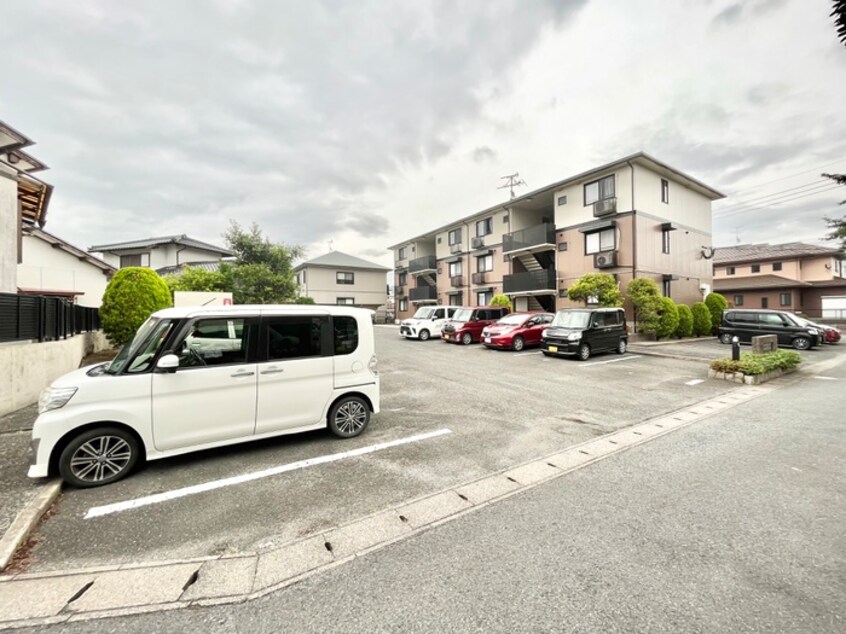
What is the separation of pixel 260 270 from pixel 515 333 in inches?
569

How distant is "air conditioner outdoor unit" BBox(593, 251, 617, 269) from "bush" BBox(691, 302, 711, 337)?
5.18 metres

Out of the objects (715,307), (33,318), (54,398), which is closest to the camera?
(54,398)

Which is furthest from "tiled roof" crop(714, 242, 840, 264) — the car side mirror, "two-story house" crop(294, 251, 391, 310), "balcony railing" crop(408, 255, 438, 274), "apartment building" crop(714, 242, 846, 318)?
the car side mirror

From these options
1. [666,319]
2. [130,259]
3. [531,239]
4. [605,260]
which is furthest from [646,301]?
[130,259]

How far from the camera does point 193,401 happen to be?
3.84m

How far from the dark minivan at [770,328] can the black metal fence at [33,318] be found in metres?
22.7

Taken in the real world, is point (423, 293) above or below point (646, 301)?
above

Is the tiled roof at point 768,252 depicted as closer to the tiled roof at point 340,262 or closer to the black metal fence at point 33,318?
the tiled roof at point 340,262

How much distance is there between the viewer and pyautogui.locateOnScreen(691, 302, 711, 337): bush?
62.6 feet

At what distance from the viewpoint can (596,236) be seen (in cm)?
1995

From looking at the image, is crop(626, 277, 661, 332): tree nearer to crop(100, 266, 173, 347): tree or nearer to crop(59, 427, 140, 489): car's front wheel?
crop(59, 427, 140, 489): car's front wheel

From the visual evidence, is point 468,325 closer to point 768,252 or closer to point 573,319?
point 573,319

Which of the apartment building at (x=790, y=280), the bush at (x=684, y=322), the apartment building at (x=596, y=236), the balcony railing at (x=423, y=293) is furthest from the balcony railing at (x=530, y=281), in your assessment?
the apartment building at (x=790, y=280)

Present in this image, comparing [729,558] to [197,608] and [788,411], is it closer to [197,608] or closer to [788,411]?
[197,608]
